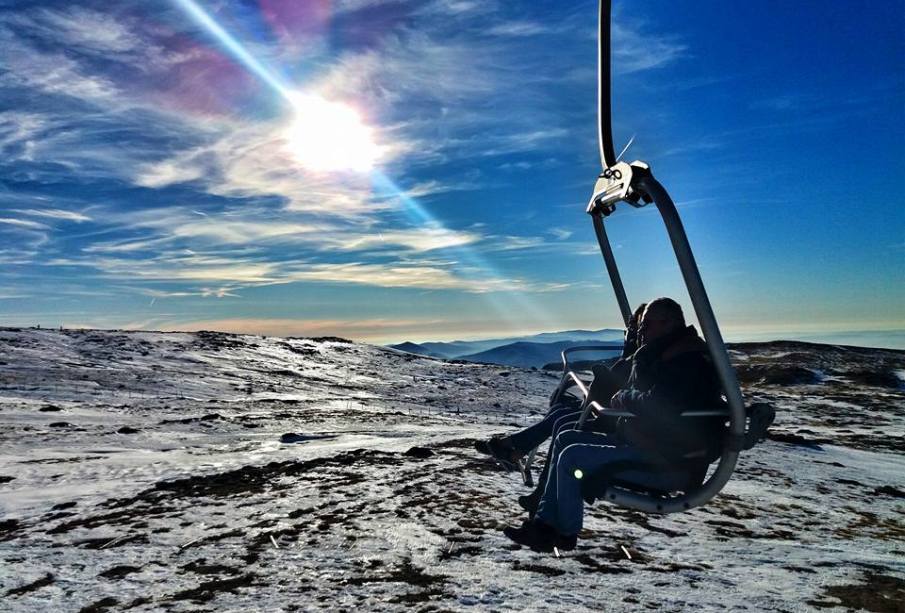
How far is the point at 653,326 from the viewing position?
17.7 ft

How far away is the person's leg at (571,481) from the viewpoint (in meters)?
5.27

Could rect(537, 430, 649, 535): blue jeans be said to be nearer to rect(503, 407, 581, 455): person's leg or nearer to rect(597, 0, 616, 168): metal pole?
rect(503, 407, 581, 455): person's leg

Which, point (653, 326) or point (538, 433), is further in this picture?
point (538, 433)

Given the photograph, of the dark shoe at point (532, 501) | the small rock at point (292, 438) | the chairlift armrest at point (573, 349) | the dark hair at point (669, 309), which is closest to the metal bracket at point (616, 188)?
the dark hair at point (669, 309)

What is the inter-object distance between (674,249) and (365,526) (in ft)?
18.6

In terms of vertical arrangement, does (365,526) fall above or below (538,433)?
below

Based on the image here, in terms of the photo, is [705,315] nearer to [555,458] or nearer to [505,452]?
[555,458]

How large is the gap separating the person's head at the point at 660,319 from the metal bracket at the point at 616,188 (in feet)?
3.47

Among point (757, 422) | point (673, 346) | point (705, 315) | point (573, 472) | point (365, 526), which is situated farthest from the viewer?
point (365, 526)

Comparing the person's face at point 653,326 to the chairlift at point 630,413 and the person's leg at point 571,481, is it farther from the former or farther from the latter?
the person's leg at point 571,481

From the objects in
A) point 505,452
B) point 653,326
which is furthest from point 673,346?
point 505,452

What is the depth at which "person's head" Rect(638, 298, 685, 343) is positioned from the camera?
5324 millimetres

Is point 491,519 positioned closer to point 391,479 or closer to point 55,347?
point 391,479

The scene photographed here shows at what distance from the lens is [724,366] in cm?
418
